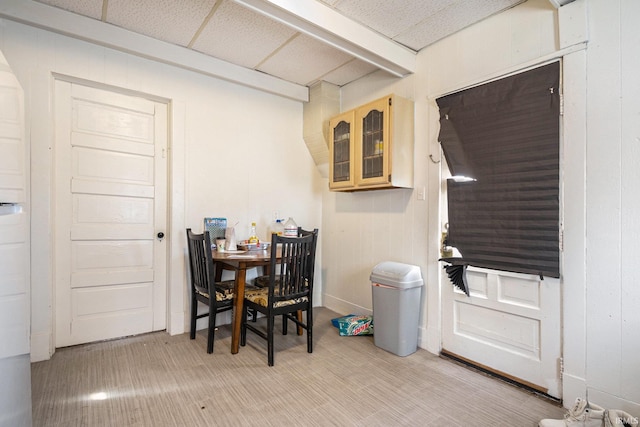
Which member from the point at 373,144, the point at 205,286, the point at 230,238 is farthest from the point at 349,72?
the point at 205,286

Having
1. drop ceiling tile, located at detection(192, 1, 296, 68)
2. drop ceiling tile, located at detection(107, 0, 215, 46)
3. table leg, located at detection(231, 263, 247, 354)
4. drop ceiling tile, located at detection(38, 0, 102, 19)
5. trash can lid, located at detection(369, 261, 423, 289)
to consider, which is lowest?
table leg, located at detection(231, 263, 247, 354)

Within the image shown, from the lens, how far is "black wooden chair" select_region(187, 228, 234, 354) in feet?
8.18

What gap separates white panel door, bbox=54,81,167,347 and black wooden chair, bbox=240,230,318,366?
104cm

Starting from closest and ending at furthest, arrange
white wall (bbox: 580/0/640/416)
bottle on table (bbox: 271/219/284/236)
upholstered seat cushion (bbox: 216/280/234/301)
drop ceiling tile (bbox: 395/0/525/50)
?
white wall (bbox: 580/0/640/416) < drop ceiling tile (bbox: 395/0/525/50) < upholstered seat cushion (bbox: 216/280/234/301) < bottle on table (bbox: 271/219/284/236)

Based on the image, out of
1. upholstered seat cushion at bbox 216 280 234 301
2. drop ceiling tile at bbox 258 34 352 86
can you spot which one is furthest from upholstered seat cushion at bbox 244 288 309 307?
drop ceiling tile at bbox 258 34 352 86

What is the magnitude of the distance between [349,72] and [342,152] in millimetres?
848

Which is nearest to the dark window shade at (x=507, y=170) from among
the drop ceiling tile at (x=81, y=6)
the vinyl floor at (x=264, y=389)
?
the vinyl floor at (x=264, y=389)

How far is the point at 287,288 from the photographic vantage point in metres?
2.48

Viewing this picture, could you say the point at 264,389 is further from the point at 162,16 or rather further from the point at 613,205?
the point at 162,16

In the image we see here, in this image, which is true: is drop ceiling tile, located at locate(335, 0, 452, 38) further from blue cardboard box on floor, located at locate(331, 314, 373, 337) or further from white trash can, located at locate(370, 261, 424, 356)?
blue cardboard box on floor, located at locate(331, 314, 373, 337)

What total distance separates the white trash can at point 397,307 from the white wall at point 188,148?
135 cm

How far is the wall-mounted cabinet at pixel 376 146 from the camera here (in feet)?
8.73

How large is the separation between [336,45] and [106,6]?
169 centimetres

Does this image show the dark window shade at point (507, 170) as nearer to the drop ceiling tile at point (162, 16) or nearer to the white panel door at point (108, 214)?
the drop ceiling tile at point (162, 16)
